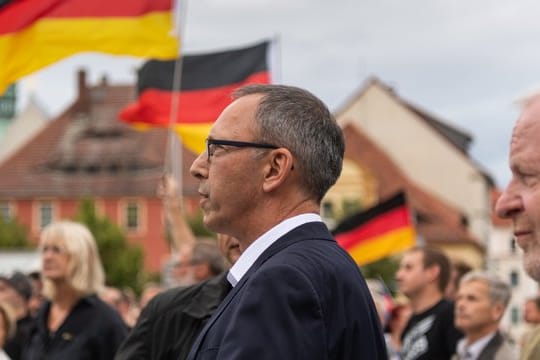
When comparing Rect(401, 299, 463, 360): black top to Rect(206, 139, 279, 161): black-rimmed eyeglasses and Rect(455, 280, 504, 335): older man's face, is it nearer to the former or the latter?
Rect(455, 280, 504, 335): older man's face

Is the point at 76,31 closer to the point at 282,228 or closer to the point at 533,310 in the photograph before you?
the point at 533,310

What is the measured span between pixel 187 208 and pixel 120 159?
16.4 feet

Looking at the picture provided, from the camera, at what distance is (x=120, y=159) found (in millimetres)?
74125

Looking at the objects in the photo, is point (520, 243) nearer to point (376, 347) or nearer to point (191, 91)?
point (376, 347)

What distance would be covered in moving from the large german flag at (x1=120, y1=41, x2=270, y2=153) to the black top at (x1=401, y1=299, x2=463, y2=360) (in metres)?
2.72

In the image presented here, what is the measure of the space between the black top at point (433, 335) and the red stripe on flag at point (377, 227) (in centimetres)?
391

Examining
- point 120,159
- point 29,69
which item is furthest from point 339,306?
point 120,159

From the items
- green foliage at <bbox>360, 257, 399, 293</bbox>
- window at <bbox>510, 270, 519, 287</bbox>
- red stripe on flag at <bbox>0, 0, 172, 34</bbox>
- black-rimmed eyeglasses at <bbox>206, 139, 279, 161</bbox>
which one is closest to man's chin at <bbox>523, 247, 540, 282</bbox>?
black-rimmed eyeglasses at <bbox>206, 139, 279, 161</bbox>

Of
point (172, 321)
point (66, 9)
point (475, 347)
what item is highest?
point (66, 9)

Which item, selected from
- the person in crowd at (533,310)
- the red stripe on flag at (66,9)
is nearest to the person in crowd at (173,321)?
the red stripe on flag at (66,9)

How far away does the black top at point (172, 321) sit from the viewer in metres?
4.75

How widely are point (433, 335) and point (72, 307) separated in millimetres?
2762

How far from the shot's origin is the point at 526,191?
2.93 metres

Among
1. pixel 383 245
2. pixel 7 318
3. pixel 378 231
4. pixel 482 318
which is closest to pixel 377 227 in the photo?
pixel 378 231
